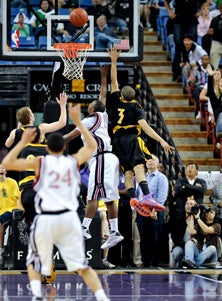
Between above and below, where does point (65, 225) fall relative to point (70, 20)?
below

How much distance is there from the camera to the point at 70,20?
1730 cm

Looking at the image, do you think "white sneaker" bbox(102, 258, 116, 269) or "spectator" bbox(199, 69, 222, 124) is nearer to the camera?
"white sneaker" bbox(102, 258, 116, 269)

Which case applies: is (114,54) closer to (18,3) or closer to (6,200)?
(6,200)

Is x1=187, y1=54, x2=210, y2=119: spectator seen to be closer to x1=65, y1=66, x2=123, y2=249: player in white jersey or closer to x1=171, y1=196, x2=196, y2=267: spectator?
x1=171, y1=196, x2=196, y2=267: spectator

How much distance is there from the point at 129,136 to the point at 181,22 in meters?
8.94

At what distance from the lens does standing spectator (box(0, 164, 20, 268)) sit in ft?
60.1

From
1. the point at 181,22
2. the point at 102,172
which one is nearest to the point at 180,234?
the point at 102,172

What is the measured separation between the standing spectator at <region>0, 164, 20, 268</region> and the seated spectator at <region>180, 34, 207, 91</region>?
651cm

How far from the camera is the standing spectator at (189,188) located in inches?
736

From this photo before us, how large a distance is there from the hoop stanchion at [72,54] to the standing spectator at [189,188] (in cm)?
298

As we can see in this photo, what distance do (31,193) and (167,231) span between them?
5.50m

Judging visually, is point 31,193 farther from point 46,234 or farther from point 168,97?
point 168,97

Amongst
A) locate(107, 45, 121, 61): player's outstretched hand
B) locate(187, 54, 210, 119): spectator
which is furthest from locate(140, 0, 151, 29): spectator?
locate(107, 45, 121, 61): player's outstretched hand

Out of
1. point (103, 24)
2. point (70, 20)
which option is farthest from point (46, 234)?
point (103, 24)
